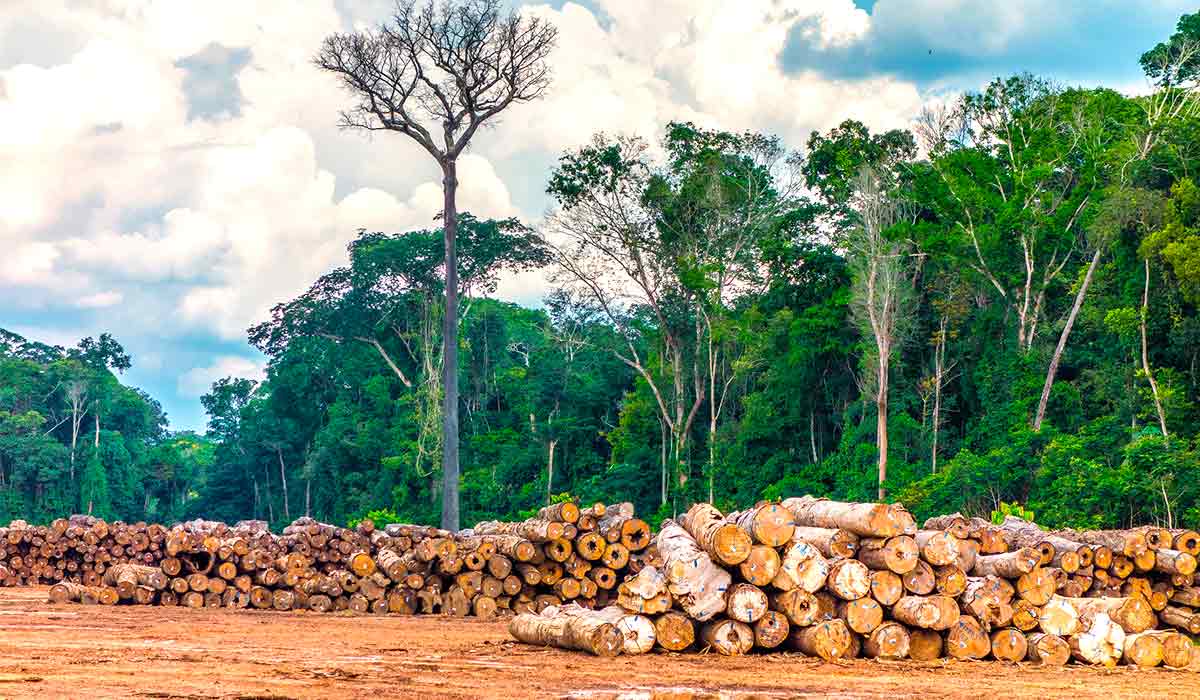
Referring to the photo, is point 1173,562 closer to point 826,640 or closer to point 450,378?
point 826,640

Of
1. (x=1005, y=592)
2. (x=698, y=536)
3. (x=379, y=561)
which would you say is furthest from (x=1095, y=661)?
(x=379, y=561)

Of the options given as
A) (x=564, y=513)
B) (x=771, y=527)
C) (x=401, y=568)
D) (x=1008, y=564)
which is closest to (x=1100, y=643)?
(x=1008, y=564)

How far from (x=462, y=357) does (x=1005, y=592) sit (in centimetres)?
4694

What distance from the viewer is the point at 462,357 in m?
58.0

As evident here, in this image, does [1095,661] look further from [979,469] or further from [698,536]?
[979,469]

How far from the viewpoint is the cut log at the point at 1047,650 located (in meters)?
12.0

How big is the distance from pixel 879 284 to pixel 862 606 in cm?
2776

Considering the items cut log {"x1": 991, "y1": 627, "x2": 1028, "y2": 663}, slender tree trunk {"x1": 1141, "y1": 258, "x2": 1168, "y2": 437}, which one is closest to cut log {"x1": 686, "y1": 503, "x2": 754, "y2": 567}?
cut log {"x1": 991, "y1": 627, "x2": 1028, "y2": 663}

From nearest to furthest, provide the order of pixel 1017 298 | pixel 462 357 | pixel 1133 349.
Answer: pixel 1133 349, pixel 1017 298, pixel 462 357

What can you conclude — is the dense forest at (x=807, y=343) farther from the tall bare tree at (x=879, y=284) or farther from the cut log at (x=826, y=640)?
the cut log at (x=826, y=640)

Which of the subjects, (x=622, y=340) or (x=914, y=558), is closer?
(x=914, y=558)

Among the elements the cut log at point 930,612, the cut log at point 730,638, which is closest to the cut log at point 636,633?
the cut log at point 730,638

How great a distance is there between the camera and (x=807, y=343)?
4294 centimetres

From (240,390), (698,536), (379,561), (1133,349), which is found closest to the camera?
(698,536)
